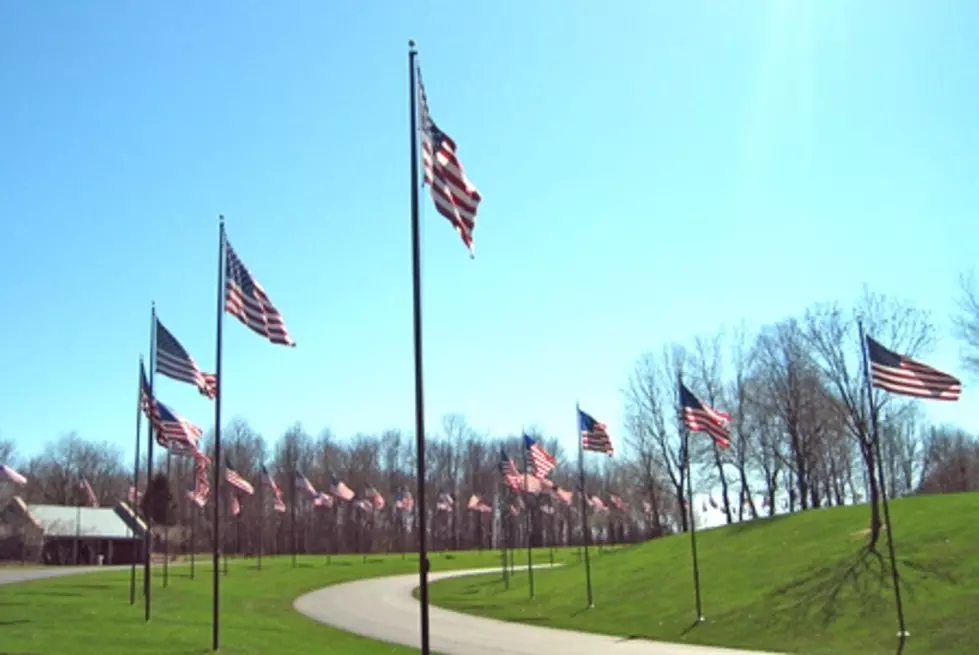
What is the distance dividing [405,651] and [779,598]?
13.7m

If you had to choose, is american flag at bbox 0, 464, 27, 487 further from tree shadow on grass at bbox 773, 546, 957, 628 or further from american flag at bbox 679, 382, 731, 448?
tree shadow on grass at bbox 773, 546, 957, 628

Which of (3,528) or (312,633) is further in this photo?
(3,528)

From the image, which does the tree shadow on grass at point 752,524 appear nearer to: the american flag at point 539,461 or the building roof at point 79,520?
the american flag at point 539,461

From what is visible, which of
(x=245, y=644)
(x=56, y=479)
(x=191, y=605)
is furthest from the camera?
(x=56, y=479)

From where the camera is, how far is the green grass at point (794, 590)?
26614mm

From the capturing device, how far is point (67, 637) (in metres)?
22.1

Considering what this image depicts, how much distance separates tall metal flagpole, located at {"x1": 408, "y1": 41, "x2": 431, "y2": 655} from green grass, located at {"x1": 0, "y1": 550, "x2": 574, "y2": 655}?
10.1 metres

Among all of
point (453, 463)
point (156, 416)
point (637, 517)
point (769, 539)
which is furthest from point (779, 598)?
point (453, 463)

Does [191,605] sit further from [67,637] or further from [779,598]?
[779,598]

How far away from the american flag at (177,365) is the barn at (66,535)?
57.9 metres

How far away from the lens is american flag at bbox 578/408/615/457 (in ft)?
123

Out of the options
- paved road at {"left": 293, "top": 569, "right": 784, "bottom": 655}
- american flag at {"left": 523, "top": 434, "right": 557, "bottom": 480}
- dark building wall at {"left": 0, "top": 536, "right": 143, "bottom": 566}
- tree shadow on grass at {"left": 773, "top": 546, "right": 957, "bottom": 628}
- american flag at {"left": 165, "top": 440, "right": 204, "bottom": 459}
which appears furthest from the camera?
dark building wall at {"left": 0, "top": 536, "right": 143, "bottom": 566}

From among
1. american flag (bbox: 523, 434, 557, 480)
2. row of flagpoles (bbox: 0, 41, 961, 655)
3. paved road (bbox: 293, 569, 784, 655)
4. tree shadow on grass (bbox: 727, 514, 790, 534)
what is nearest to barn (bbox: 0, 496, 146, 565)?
paved road (bbox: 293, 569, 784, 655)

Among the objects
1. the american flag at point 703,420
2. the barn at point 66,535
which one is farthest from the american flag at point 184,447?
the barn at point 66,535
